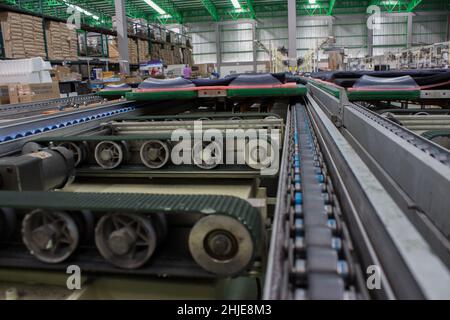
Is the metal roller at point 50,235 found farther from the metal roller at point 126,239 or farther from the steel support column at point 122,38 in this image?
the steel support column at point 122,38

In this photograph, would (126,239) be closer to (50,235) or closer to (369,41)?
(50,235)

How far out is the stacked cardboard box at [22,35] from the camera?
6868 mm

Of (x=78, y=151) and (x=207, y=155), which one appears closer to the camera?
(x=207, y=155)

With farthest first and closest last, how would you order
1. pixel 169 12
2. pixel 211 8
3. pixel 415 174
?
pixel 211 8
pixel 169 12
pixel 415 174

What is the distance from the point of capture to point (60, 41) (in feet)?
27.9

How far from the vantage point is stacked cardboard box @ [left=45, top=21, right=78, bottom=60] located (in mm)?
8188

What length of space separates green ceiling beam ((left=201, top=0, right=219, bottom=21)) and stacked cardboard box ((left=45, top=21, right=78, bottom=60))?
549 inches

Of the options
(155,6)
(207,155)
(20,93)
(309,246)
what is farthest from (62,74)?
(155,6)

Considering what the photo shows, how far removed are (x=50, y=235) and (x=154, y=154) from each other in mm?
978

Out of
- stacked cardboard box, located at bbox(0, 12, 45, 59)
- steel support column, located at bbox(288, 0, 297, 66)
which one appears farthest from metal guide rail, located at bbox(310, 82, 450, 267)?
steel support column, located at bbox(288, 0, 297, 66)

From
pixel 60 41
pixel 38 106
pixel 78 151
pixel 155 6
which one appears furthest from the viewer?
pixel 155 6

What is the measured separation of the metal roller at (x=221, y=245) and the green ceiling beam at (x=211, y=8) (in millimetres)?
22185
